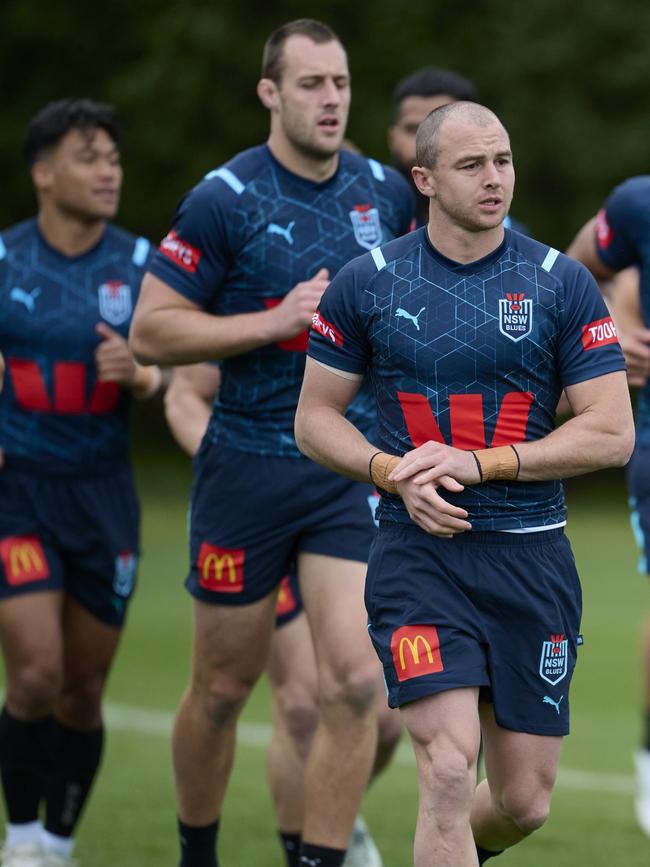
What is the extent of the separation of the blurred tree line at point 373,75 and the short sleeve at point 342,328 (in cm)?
1995

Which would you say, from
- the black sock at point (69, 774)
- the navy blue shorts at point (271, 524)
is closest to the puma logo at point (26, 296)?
the navy blue shorts at point (271, 524)

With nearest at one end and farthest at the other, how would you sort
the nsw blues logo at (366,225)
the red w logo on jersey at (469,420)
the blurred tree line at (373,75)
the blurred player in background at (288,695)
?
1. the red w logo on jersey at (469,420)
2. the nsw blues logo at (366,225)
3. the blurred player in background at (288,695)
4. the blurred tree line at (373,75)

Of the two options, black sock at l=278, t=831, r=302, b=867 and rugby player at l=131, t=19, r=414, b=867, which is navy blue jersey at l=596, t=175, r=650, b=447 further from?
black sock at l=278, t=831, r=302, b=867

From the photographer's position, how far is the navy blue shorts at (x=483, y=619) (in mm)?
5152

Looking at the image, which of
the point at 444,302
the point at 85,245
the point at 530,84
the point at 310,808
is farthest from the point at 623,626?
the point at 530,84

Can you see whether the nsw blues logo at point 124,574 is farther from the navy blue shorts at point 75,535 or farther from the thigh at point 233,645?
the thigh at point 233,645

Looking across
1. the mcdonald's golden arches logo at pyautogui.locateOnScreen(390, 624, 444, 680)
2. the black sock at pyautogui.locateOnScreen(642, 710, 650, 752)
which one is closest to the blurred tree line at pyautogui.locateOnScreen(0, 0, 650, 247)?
the black sock at pyautogui.locateOnScreen(642, 710, 650, 752)

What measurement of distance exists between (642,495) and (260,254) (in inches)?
78.9

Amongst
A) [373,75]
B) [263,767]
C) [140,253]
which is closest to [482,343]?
[140,253]

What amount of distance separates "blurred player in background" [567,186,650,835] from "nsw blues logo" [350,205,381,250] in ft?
3.16

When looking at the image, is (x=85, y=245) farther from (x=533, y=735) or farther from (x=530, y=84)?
(x=530, y=84)

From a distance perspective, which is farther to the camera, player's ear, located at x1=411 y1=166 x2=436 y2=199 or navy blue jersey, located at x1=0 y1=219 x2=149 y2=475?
navy blue jersey, located at x1=0 y1=219 x2=149 y2=475

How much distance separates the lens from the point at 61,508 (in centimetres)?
745

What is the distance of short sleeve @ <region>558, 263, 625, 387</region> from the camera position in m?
5.18
